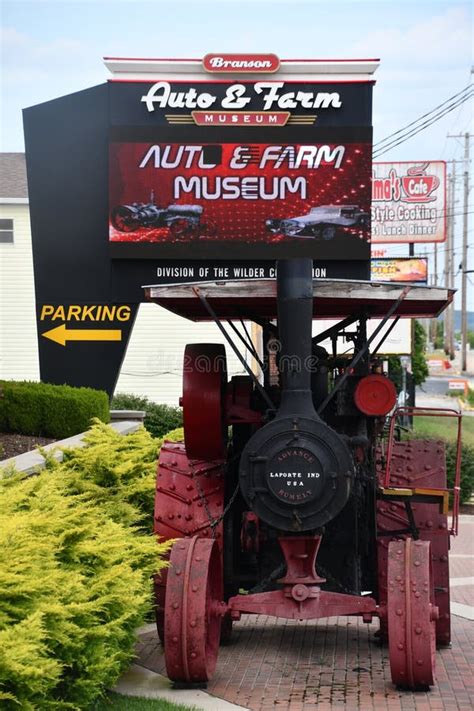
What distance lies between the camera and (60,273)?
15406 mm

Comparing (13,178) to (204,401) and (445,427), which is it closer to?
(445,427)

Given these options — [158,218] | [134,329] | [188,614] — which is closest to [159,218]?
[158,218]

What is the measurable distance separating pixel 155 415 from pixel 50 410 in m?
9.04

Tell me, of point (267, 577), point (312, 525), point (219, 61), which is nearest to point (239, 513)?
point (267, 577)

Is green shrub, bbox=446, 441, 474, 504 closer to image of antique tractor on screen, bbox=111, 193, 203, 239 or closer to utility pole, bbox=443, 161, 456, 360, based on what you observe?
image of antique tractor on screen, bbox=111, 193, 203, 239

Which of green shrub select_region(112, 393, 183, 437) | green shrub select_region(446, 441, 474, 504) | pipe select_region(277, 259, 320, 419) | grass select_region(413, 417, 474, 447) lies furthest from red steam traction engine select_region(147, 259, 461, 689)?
grass select_region(413, 417, 474, 447)

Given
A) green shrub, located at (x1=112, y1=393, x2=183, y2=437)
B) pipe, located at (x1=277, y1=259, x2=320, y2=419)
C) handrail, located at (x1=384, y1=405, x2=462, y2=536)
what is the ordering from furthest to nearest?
1. green shrub, located at (x1=112, y1=393, x2=183, y2=437)
2. handrail, located at (x1=384, y1=405, x2=462, y2=536)
3. pipe, located at (x1=277, y1=259, x2=320, y2=419)

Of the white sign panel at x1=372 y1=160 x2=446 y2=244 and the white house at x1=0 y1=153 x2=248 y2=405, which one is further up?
the white sign panel at x1=372 y1=160 x2=446 y2=244

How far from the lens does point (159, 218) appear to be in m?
15.0

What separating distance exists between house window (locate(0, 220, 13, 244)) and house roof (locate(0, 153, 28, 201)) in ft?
2.04

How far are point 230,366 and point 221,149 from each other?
14573mm

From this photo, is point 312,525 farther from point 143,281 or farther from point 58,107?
point 58,107

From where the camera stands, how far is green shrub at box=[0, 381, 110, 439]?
14.9m

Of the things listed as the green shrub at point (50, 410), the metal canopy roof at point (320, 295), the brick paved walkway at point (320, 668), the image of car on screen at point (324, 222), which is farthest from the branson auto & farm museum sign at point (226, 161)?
the metal canopy roof at point (320, 295)
